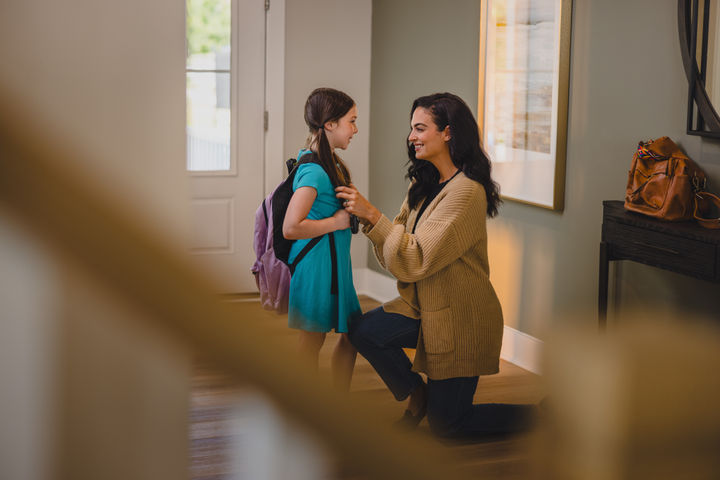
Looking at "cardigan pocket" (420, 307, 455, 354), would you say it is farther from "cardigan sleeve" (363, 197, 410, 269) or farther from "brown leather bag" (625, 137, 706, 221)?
"brown leather bag" (625, 137, 706, 221)

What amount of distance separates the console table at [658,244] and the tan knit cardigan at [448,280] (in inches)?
16.9

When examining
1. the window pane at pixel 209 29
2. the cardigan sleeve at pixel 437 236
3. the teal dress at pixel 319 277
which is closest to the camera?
the cardigan sleeve at pixel 437 236

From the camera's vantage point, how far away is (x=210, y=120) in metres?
5.42

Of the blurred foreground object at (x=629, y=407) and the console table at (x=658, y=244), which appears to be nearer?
the blurred foreground object at (x=629, y=407)

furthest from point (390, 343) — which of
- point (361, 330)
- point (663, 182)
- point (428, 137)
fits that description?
point (663, 182)

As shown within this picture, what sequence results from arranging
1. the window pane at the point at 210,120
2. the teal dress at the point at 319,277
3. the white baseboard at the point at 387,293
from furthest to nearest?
the window pane at the point at 210,120 < the white baseboard at the point at 387,293 < the teal dress at the point at 319,277

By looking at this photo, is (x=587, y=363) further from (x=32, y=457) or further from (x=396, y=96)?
(x=396, y=96)

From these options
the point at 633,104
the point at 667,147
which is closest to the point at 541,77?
the point at 633,104

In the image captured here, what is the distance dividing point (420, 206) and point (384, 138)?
2569 millimetres

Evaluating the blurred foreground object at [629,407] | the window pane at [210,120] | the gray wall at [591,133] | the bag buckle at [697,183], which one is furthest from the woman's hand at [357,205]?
the window pane at [210,120]

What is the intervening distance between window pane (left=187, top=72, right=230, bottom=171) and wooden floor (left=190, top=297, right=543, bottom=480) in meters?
1.40

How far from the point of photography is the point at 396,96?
17.5ft

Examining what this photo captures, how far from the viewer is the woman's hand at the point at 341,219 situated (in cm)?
292

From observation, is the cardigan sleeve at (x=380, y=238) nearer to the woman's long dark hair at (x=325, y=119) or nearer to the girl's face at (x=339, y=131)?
the woman's long dark hair at (x=325, y=119)
